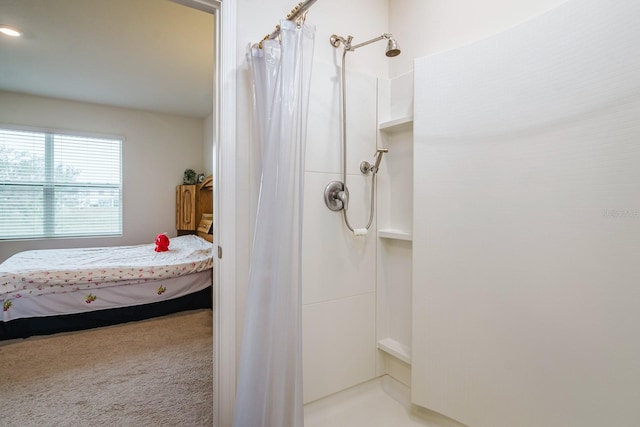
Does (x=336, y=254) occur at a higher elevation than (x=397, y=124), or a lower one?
lower

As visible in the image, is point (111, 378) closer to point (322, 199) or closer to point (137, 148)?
point (322, 199)

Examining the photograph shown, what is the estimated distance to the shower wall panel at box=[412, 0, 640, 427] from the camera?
93 centimetres

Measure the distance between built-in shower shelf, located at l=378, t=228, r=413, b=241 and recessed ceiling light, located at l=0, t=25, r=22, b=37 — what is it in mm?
3270

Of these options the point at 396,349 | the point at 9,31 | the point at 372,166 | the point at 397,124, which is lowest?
the point at 396,349

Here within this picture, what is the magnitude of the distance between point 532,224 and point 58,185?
17.4 feet

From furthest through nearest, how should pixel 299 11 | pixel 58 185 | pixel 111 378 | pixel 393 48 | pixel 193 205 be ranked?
pixel 193 205
pixel 58 185
pixel 111 378
pixel 393 48
pixel 299 11

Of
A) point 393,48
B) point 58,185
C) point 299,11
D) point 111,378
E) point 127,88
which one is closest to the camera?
point 299,11

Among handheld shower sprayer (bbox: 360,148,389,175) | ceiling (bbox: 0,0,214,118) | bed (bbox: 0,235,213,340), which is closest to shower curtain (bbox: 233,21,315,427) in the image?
handheld shower sprayer (bbox: 360,148,389,175)

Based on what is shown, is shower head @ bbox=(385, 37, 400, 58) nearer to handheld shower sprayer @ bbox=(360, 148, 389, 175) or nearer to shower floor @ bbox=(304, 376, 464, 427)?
handheld shower sprayer @ bbox=(360, 148, 389, 175)

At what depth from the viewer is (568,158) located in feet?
3.41

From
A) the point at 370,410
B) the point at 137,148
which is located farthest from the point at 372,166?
the point at 137,148

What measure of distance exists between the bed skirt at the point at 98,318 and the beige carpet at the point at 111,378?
0.25 ft

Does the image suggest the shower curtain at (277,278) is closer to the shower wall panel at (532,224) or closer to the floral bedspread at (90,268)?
the shower wall panel at (532,224)

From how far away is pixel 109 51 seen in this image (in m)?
2.69
